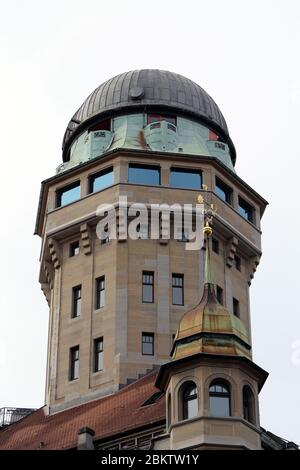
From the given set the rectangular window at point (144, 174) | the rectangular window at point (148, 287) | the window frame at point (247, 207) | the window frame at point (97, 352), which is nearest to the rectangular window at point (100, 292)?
the window frame at point (97, 352)

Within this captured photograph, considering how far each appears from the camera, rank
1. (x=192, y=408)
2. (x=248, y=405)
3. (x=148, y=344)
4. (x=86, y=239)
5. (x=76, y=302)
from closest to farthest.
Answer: (x=192, y=408)
(x=248, y=405)
(x=148, y=344)
(x=76, y=302)
(x=86, y=239)

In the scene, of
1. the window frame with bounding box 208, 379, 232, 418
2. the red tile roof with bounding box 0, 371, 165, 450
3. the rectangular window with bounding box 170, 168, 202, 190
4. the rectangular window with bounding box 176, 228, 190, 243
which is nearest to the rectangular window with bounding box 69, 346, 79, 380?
the red tile roof with bounding box 0, 371, 165, 450

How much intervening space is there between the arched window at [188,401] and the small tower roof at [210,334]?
49.9 inches

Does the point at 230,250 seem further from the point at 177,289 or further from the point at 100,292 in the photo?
the point at 100,292

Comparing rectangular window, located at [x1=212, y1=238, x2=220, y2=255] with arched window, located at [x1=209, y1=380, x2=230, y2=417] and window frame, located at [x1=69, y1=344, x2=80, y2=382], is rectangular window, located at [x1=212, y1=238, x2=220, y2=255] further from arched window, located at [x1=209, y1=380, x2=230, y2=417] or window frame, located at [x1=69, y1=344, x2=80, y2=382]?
arched window, located at [x1=209, y1=380, x2=230, y2=417]

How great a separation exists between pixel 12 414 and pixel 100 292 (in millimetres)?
11319

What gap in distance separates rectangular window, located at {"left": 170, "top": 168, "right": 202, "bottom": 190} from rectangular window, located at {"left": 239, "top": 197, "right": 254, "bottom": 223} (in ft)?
12.6

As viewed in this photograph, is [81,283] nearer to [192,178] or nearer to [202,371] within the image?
[192,178]

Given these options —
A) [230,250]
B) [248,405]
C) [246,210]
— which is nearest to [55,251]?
[230,250]

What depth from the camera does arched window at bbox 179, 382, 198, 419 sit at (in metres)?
49.5

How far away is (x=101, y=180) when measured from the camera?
71000 millimetres

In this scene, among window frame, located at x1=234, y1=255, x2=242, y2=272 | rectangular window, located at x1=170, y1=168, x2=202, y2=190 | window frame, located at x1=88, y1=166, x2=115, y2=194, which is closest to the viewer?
rectangular window, located at x1=170, y1=168, x2=202, y2=190

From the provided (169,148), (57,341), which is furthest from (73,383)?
(169,148)
